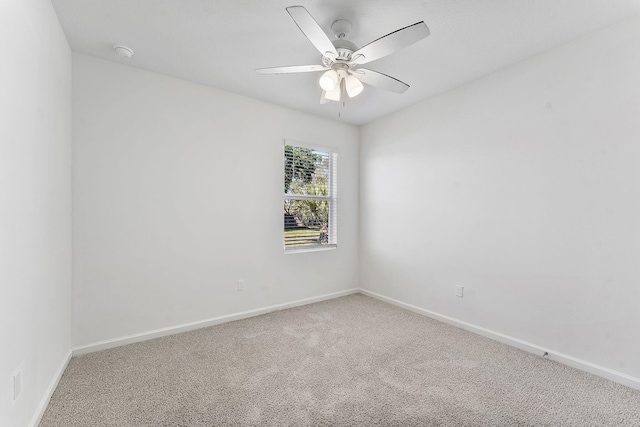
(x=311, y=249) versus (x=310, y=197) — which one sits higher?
(x=310, y=197)

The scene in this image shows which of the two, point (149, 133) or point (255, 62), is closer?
point (255, 62)

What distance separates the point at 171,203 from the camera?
9.14 ft

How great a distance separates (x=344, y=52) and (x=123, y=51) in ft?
5.93

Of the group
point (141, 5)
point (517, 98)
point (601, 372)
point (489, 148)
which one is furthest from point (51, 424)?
point (517, 98)

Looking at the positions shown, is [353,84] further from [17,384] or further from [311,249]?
[17,384]

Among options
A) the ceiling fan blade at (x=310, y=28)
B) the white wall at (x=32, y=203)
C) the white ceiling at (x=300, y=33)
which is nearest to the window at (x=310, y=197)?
the white ceiling at (x=300, y=33)

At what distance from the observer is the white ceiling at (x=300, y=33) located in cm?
184

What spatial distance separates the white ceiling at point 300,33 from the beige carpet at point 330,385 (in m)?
2.51

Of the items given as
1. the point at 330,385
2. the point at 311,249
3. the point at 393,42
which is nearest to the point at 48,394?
the point at 330,385

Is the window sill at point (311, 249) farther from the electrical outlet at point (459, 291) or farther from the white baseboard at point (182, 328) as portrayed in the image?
the electrical outlet at point (459, 291)

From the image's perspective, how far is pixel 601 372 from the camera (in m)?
2.05

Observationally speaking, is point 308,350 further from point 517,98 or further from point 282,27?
point 517,98

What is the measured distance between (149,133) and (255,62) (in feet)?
3.94

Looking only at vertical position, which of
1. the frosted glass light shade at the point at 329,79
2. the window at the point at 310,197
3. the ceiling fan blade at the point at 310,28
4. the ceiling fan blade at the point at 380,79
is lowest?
the window at the point at 310,197
